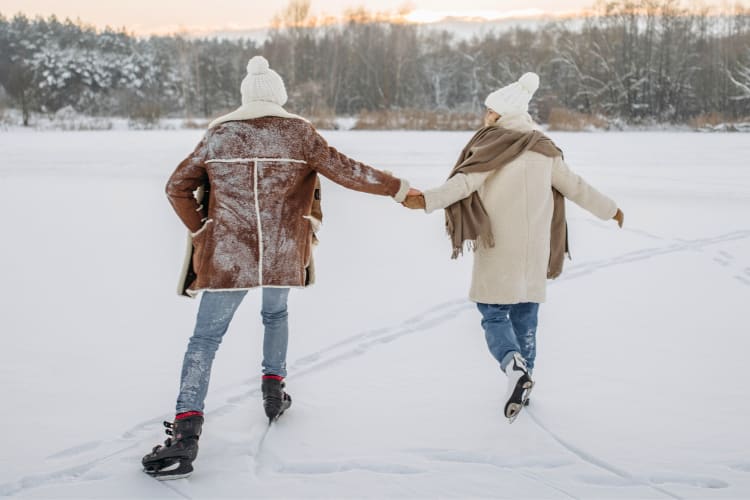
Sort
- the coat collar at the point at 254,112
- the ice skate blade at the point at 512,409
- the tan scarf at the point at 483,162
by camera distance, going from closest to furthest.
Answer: the coat collar at the point at 254,112
the ice skate blade at the point at 512,409
the tan scarf at the point at 483,162

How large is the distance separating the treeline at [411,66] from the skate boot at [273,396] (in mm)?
37768

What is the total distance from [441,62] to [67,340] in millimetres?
51447

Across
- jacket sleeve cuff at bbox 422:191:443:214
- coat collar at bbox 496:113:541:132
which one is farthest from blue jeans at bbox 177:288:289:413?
coat collar at bbox 496:113:541:132

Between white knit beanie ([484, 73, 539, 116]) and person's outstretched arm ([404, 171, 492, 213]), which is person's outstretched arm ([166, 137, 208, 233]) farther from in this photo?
white knit beanie ([484, 73, 539, 116])

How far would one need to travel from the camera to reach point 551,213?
3.45 meters

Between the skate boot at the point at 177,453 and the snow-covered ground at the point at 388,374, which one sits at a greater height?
the skate boot at the point at 177,453

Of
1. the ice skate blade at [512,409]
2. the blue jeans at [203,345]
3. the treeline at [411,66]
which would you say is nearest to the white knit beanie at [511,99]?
the ice skate blade at [512,409]

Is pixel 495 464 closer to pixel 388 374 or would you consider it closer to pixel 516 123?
pixel 388 374

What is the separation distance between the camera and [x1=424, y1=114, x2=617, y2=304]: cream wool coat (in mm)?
3334

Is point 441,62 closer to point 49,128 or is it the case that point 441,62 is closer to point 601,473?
point 49,128

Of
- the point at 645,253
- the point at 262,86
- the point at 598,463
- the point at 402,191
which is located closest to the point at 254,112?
the point at 262,86

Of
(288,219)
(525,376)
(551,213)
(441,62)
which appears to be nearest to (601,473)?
(525,376)

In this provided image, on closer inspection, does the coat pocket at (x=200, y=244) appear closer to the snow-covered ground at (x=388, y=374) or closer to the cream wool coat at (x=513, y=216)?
the snow-covered ground at (x=388, y=374)

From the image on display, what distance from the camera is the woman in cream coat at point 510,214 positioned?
3.33 meters
